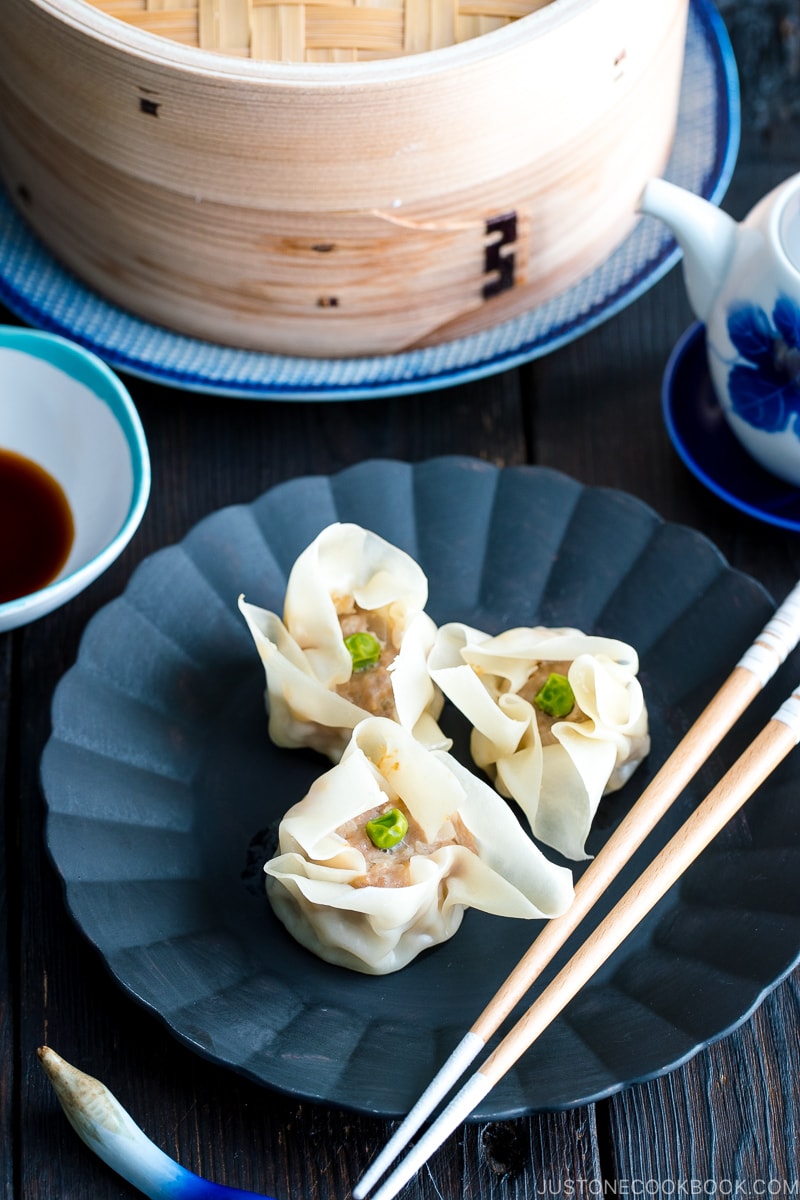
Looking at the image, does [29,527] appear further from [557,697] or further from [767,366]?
[767,366]

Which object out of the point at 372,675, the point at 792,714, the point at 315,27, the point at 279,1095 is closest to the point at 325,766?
the point at 372,675

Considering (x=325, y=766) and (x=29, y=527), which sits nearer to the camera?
(x=325, y=766)

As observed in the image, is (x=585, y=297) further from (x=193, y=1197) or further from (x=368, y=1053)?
→ (x=193, y=1197)

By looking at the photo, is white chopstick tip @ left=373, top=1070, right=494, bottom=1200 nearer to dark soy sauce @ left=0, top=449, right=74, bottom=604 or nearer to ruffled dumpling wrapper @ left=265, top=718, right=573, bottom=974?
ruffled dumpling wrapper @ left=265, top=718, right=573, bottom=974

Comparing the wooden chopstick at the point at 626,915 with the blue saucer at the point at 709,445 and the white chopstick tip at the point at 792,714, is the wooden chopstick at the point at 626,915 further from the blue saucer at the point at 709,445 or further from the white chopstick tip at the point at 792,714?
the blue saucer at the point at 709,445

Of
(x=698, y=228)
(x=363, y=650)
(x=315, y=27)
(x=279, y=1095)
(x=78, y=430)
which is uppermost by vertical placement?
(x=315, y=27)

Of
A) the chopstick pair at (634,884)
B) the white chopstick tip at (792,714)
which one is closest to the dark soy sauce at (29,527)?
the chopstick pair at (634,884)

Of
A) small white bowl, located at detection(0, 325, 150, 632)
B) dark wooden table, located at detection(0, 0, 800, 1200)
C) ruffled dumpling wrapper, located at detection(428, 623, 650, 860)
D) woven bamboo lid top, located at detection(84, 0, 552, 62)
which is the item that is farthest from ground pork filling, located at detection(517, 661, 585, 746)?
Answer: woven bamboo lid top, located at detection(84, 0, 552, 62)
